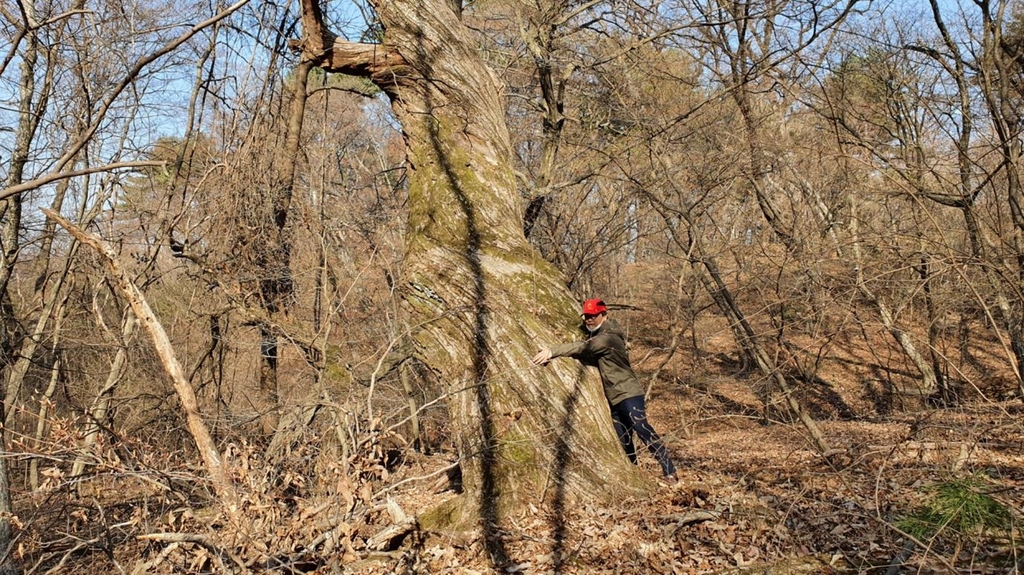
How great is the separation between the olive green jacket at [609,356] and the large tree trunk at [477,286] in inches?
5.1

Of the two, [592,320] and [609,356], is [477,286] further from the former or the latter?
[609,356]

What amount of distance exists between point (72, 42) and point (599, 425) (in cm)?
776

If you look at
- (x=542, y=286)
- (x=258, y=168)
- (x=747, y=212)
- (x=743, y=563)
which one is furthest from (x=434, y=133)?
(x=747, y=212)

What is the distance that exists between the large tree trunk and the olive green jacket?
0.43 feet

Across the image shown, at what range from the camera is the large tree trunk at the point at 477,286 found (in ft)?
15.4

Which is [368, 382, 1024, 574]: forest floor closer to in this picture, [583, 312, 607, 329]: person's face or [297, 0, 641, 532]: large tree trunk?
[297, 0, 641, 532]: large tree trunk

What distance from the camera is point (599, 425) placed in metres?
4.78

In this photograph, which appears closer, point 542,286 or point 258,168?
point 542,286

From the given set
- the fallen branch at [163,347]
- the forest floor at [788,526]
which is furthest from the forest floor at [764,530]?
the fallen branch at [163,347]

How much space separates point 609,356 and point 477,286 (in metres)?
1.16

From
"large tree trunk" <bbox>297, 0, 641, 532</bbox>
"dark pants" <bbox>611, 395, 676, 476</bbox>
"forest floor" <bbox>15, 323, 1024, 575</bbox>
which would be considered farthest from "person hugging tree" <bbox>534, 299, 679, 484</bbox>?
"forest floor" <bbox>15, 323, 1024, 575</bbox>

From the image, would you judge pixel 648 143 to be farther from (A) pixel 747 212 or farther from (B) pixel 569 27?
(A) pixel 747 212

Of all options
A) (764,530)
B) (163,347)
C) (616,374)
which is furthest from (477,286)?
(764,530)

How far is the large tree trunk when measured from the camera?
15.4ft
